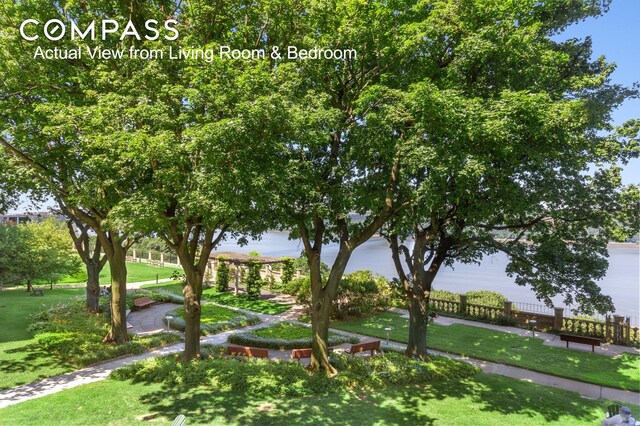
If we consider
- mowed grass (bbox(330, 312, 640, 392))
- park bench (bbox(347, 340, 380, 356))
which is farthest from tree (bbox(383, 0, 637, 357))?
mowed grass (bbox(330, 312, 640, 392))

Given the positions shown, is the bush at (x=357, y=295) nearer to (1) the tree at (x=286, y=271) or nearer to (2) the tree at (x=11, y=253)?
(1) the tree at (x=286, y=271)

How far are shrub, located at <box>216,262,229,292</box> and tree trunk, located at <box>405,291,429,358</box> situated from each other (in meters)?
17.0

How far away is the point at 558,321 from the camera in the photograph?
59.2 feet

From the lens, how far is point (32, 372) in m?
11.5

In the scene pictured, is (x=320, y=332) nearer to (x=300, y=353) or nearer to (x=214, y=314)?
(x=300, y=353)

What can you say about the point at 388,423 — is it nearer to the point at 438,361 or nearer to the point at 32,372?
the point at 438,361

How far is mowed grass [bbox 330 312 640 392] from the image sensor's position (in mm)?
12721

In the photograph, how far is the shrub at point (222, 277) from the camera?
27.0 metres

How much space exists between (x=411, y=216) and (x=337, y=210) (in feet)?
7.18

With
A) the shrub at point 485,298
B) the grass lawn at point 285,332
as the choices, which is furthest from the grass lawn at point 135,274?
the shrub at point 485,298

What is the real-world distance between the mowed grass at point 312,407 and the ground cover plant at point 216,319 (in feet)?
22.6

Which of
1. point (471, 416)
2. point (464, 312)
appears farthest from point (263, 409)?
point (464, 312)

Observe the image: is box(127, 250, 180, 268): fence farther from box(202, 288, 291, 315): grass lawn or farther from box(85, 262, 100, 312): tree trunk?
box(85, 262, 100, 312): tree trunk

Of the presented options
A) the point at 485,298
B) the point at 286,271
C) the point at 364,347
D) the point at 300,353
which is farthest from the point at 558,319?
the point at 286,271
